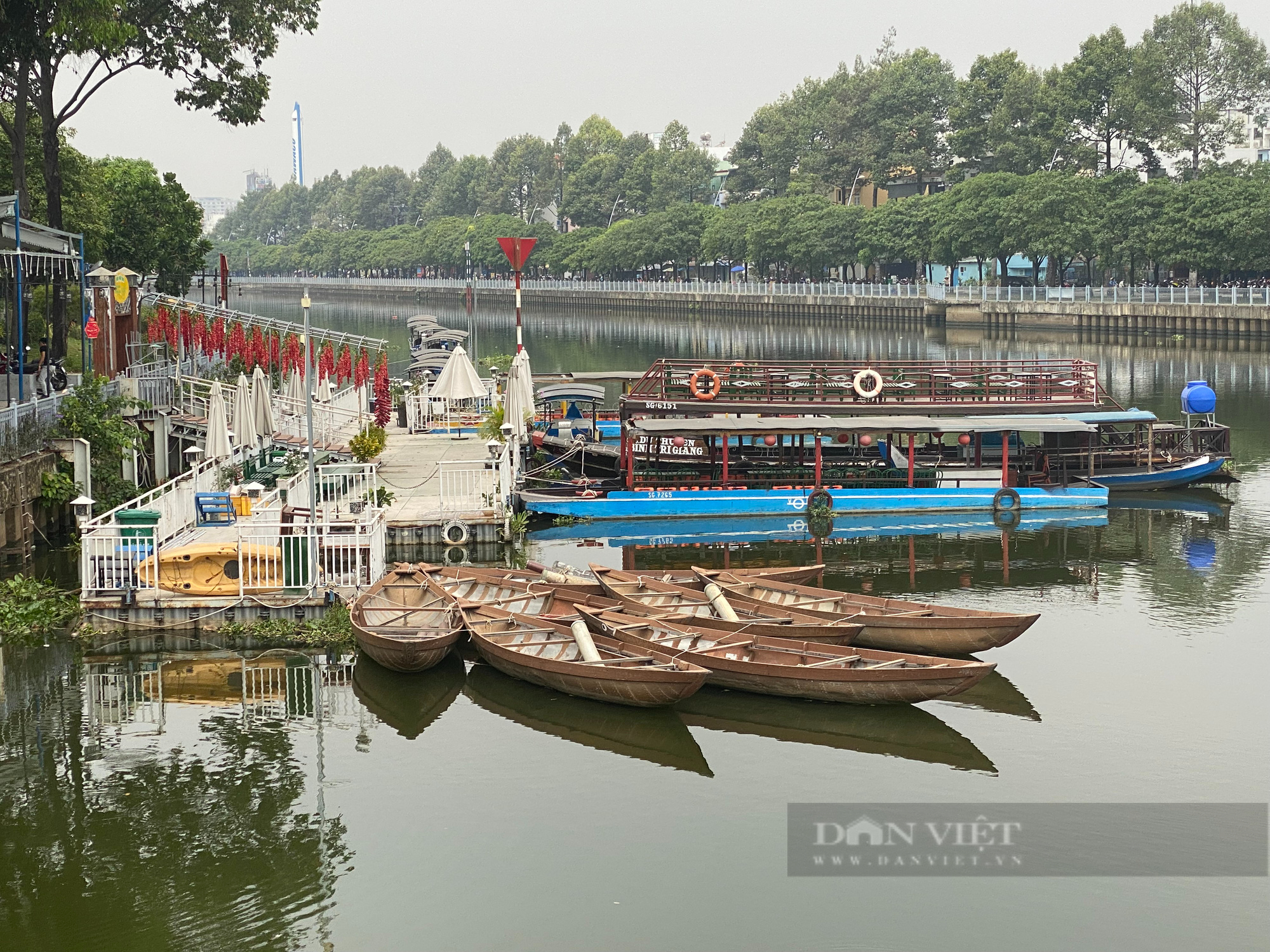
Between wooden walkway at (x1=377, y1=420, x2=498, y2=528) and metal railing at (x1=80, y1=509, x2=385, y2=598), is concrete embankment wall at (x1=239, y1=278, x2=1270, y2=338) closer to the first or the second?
wooden walkway at (x1=377, y1=420, x2=498, y2=528)

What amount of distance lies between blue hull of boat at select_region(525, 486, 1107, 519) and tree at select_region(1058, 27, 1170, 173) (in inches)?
2774

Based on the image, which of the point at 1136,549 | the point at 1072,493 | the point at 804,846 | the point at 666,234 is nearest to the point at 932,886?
the point at 804,846

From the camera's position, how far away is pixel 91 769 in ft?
59.9

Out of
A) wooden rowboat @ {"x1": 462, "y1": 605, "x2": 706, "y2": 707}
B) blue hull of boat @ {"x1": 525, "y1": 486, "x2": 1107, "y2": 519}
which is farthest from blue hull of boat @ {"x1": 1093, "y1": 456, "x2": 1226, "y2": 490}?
wooden rowboat @ {"x1": 462, "y1": 605, "x2": 706, "y2": 707}

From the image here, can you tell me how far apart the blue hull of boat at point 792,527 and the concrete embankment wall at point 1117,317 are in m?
52.4

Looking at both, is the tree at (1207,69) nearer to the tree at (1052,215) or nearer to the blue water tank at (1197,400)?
the tree at (1052,215)

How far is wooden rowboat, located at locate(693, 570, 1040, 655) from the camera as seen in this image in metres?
21.2

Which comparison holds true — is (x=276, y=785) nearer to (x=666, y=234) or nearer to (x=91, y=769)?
(x=91, y=769)

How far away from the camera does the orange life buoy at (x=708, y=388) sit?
3675 centimetres

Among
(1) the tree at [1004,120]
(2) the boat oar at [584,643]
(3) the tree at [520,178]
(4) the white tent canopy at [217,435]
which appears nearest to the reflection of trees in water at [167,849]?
(2) the boat oar at [584,643]

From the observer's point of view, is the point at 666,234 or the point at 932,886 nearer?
the point at 932,886

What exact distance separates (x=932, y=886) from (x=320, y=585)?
39.5 feet

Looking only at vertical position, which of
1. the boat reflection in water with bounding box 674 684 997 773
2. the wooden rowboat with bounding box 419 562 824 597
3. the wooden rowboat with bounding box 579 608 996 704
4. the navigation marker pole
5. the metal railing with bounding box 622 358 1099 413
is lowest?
the boat reflection in water with bounding box 674 684 997 773

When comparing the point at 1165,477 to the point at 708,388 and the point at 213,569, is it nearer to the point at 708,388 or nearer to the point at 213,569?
the point at 708,388
